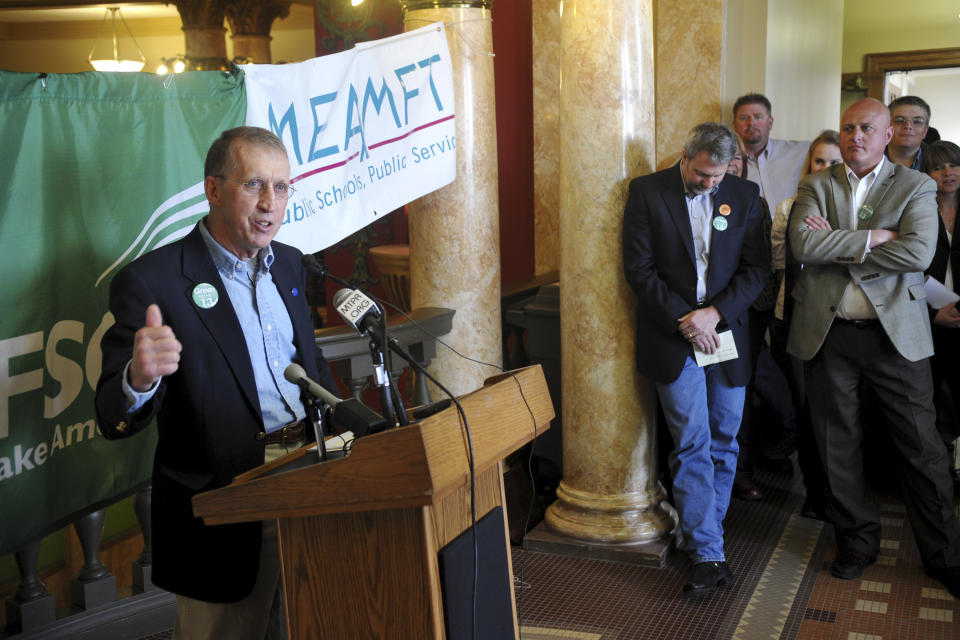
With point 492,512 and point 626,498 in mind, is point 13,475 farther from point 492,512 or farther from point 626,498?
point 626,498

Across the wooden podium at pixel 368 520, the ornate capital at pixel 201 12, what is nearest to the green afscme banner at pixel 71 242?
the wooden podium at pixel 368 520

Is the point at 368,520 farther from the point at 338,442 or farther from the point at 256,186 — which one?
the point at 256,186

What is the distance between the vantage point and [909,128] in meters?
4.63

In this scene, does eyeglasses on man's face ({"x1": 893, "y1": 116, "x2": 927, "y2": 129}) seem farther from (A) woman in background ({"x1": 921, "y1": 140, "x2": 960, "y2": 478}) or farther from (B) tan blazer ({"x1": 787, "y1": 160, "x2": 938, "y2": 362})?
(B) tan blazer ({"x1": 787, "y1": 160, "x2": 938, "y2": 362})

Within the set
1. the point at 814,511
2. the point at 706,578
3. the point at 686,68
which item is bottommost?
the point at 814,511

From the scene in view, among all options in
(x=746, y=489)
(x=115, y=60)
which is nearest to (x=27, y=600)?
(x=746, y=489)

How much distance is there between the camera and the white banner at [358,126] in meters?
3.40

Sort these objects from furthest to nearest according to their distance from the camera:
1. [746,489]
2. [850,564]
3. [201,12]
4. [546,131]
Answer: [201,12] → [546,131] → [746,489] → [850,564]

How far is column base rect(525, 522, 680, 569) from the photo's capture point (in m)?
3.85

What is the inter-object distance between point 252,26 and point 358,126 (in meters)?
8.59

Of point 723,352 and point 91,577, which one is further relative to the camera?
point 723,352

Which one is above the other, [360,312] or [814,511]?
[360,312]

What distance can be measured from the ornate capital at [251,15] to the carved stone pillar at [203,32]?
227mm

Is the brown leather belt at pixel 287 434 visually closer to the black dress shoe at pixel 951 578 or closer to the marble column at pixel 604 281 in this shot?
the marble column at pixel 604 281
